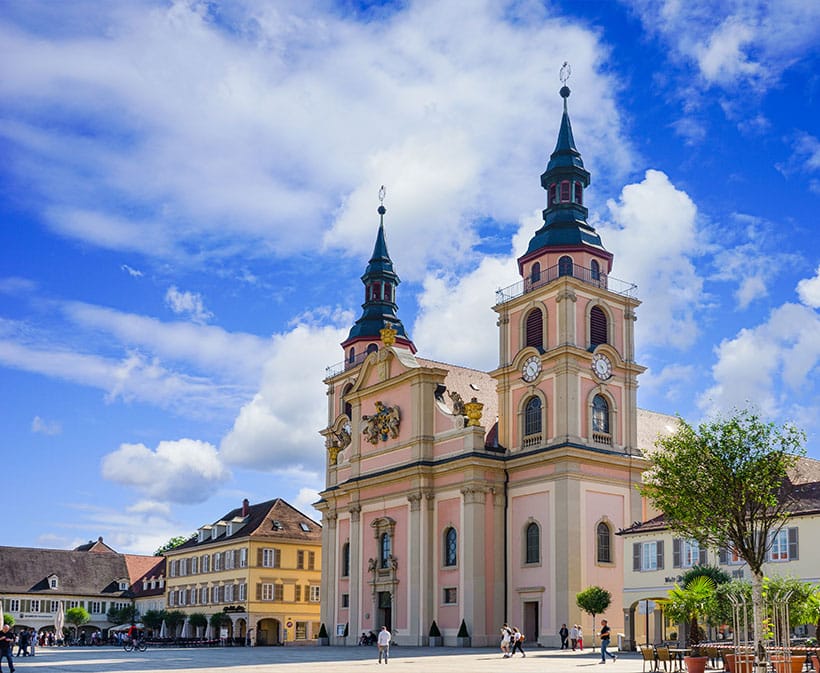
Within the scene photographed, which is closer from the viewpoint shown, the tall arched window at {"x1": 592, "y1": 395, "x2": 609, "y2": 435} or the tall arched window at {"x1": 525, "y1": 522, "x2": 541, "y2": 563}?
the tall arched window at {"x1": 525, "y1": 522, "x2": 541, "y2": 563}

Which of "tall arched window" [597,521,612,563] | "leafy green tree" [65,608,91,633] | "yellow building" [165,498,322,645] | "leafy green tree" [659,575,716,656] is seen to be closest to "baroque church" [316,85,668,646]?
"tall arched window" [597,521,612,563]

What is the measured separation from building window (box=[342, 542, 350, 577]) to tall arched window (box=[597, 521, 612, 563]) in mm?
19266

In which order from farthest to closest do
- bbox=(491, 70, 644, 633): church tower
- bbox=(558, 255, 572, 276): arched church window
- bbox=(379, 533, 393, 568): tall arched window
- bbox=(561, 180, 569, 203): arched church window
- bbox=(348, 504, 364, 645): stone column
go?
bbox=(348, 504, 364, 645): stone column → bbox=(379, 533, 393, 568): tall arched window → bbox=(561, 180, 569, 203): arched church window → bbox=(558, 255, 572, 276): arched church window → bbox=(491, 70, 644, 633): church tower

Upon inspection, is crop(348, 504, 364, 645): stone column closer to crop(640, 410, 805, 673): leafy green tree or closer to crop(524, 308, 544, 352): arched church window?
crop(524, 308, 544, 352): arched church window

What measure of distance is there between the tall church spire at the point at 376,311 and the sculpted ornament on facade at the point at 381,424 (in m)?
10.4

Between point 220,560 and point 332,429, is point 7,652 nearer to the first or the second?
point 332,429

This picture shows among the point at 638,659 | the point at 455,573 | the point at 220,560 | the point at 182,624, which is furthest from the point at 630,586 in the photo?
the point at 182,624

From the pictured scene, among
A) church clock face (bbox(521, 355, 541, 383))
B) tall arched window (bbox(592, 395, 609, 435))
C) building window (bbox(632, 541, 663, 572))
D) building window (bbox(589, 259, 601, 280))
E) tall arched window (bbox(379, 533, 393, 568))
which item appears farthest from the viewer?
tall arched window (bbox(379, 533, 393, 568))

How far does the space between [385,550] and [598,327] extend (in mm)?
18163

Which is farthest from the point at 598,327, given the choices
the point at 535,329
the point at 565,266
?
the point at 565,266

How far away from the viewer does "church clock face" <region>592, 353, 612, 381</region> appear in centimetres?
5891

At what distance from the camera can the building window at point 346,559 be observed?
228 ft

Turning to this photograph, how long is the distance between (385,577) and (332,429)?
16.4 metres

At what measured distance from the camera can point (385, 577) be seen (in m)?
63.5
